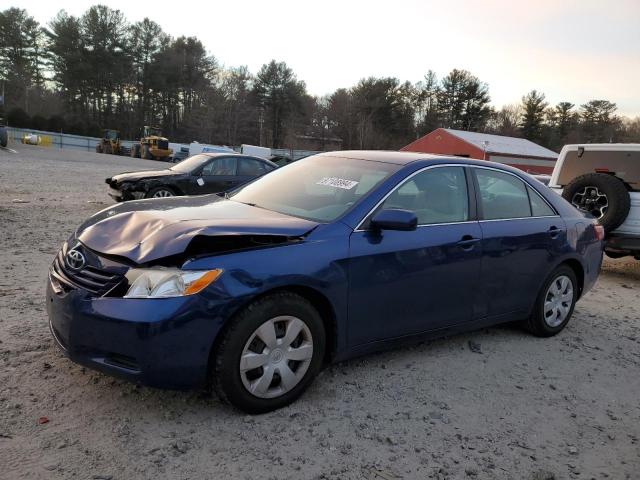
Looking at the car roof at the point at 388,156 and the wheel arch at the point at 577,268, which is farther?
the wheel arch at the point at 577,268

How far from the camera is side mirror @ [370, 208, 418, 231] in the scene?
11.1ft

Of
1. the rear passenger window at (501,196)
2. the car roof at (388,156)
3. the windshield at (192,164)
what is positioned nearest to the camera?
the car roof at (388,156)

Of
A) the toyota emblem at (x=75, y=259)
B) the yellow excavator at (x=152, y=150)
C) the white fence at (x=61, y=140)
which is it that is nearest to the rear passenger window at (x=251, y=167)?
the toyota emblem at (x=75, y=259)

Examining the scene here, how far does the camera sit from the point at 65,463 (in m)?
2.58

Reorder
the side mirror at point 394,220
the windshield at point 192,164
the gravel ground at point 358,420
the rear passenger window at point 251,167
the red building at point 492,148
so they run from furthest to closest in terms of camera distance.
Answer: the red building at point 492,148
the rear passenger window at point 251,167
the windshield at point 192,164
the side mirror at point 394,220
the gravel ground at point 358,420

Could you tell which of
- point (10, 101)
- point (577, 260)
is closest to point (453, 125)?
point (10, 101)

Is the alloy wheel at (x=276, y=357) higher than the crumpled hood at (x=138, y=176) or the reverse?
the reverse

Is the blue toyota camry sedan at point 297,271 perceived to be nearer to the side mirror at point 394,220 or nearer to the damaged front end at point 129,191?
the side mirror at point 394,220

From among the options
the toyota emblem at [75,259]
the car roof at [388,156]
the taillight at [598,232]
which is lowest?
the toyota emblem at [75,259]

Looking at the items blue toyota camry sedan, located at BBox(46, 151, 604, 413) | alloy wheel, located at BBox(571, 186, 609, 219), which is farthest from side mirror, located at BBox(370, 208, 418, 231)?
alloy wheel, located at BBox(571, 186, 609, 219)

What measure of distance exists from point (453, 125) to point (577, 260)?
79.6 metres

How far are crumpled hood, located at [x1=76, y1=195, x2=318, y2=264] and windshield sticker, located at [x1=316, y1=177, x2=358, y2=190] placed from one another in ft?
1.72

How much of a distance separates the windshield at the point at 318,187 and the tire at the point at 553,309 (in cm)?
197

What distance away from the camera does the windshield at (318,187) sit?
3691 mm
